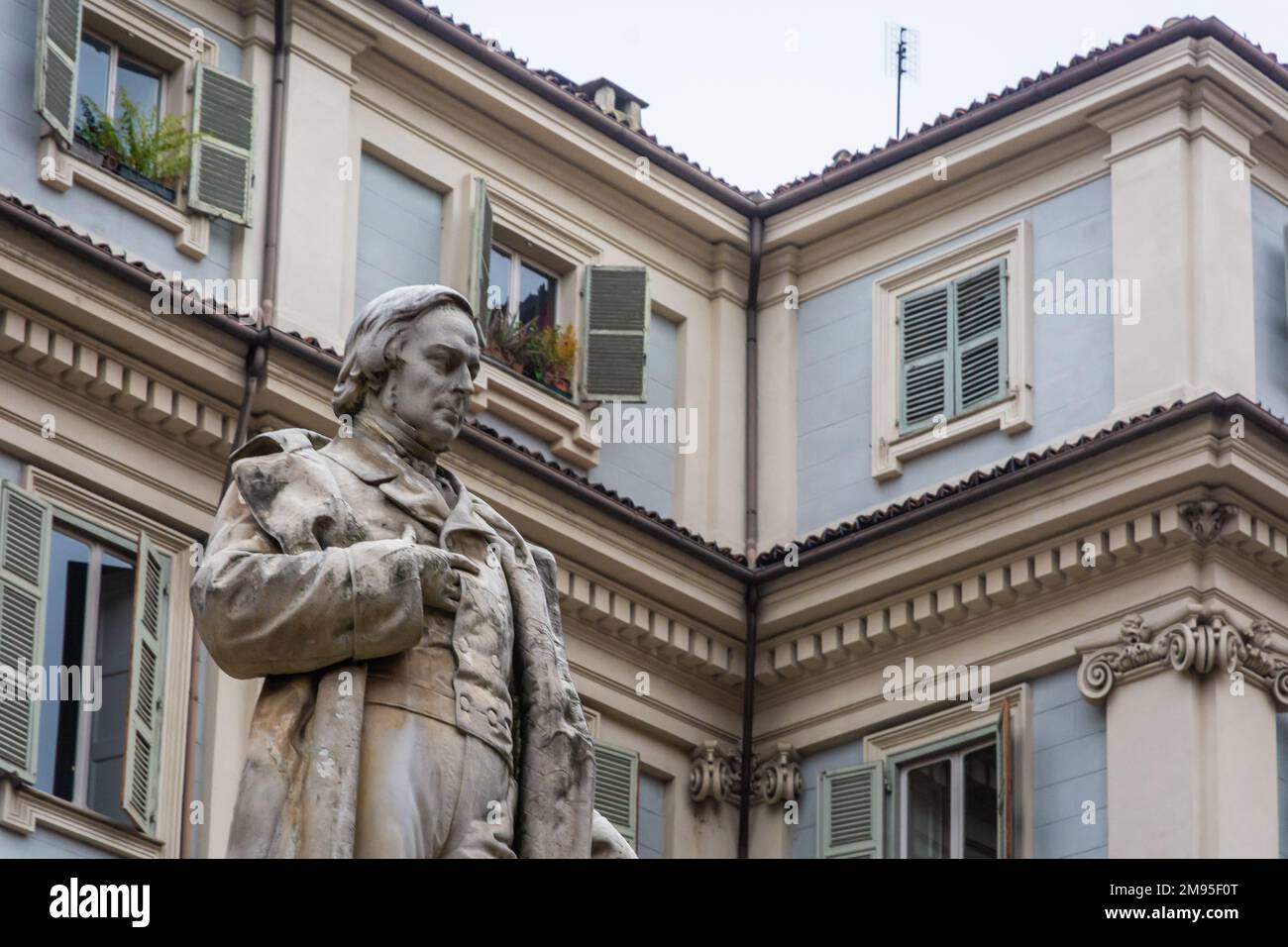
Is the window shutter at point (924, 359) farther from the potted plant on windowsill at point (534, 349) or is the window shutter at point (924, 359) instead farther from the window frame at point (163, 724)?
the window frame at point (163, 724)

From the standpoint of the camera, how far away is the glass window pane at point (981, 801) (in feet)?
A: 95.6

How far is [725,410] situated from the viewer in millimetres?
Answer: 32688

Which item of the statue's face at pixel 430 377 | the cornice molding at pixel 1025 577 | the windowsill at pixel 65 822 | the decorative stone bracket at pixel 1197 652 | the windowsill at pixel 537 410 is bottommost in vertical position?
the statue's face at pixel 430 377

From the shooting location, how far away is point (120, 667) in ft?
85.4

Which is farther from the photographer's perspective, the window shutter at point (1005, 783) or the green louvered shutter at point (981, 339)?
the green louvered shutter at point (981, 339)

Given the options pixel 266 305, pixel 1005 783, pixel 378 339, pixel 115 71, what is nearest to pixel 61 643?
pixel 266 305

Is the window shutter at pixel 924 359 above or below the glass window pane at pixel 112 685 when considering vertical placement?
above

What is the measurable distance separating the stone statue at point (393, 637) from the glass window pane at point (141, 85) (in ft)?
56.9

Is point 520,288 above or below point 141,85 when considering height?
below

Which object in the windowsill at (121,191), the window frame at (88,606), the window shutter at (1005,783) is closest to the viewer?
the window frame at (88,606)

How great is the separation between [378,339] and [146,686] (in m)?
15.8

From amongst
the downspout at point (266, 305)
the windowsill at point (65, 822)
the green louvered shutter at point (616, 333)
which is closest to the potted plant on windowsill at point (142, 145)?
the downspout at point (266, 305)

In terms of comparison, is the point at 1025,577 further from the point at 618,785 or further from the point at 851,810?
the point at 618,785
